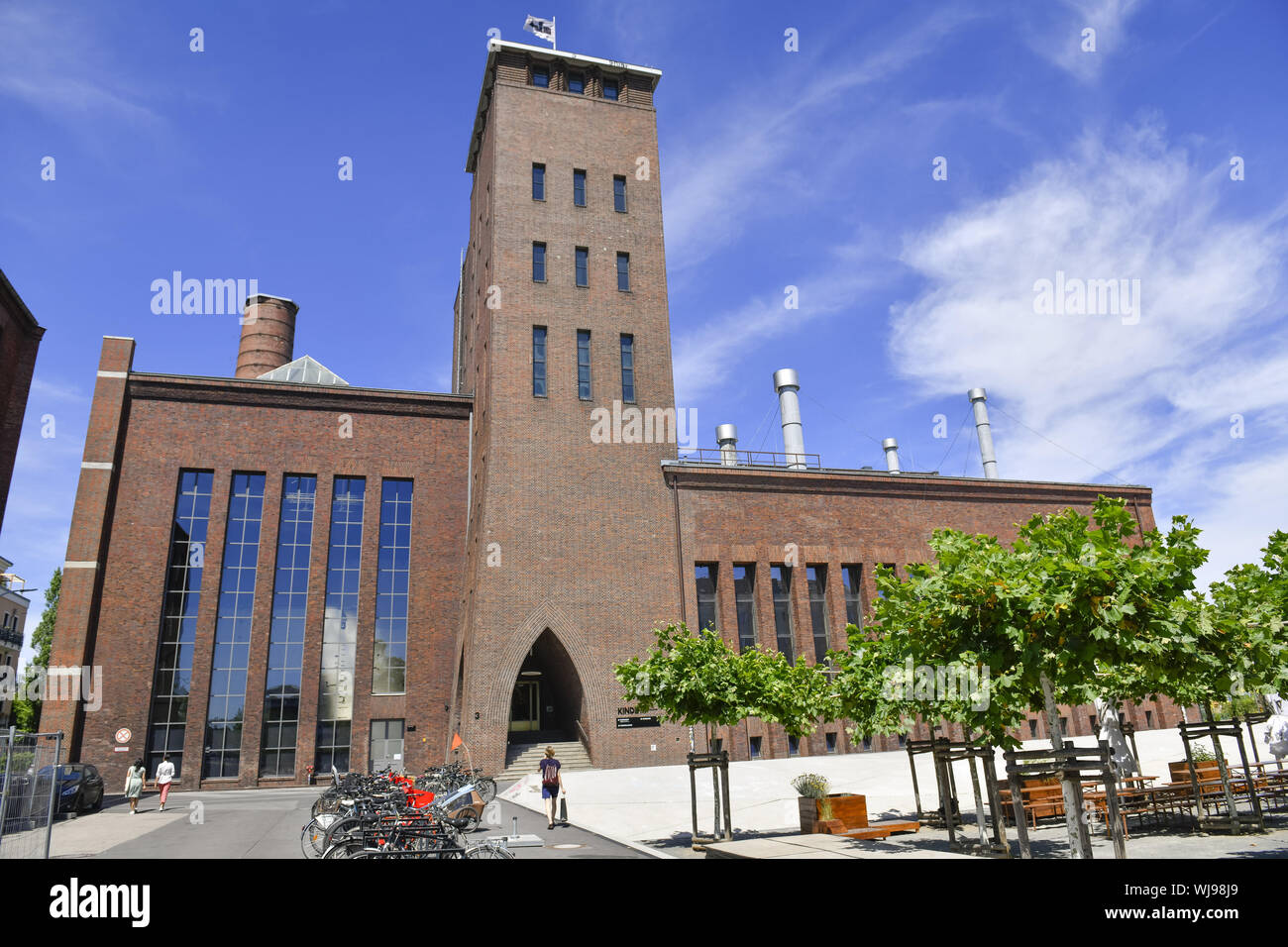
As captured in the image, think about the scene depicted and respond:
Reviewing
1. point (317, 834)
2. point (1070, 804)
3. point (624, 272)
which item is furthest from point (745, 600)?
Result: point (1070, 804)

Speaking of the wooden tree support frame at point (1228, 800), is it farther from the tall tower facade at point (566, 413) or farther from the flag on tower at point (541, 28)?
the flag on tower at point (541, 28)

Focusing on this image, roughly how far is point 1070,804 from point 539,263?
30180 mm

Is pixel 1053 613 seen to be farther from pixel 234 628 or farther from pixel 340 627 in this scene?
pixel 234 628

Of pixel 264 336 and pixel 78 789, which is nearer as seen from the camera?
pixel 78 789

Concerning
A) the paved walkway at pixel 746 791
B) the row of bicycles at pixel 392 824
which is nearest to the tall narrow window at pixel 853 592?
the paved walkway at pixel 746 791

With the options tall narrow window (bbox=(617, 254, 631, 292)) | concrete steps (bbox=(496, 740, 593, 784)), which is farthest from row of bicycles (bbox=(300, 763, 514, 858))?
tall narrow window (bbox=(617, 254, 631, 292))

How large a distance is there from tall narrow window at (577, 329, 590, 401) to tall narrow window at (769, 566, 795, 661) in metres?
11.1

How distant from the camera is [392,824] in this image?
10.8 meters

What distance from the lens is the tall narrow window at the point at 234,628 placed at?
2968 cm

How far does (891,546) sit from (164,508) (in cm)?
3107

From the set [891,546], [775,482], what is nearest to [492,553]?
[775,482]

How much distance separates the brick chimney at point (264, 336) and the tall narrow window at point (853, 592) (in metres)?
34.1

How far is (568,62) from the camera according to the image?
124 feet
